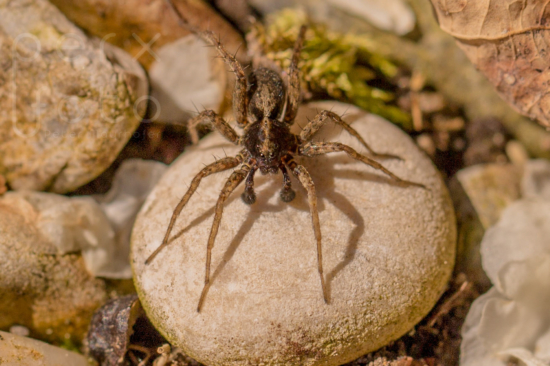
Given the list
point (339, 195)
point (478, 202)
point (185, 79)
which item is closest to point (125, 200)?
point (185, 79)

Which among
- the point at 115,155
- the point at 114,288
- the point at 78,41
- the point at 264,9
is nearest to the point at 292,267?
the point at 114,288

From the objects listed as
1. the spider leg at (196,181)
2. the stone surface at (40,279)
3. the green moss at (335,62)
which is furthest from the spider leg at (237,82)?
the stone surface at (40,279)

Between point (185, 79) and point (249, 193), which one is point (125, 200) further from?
point (249, 193)

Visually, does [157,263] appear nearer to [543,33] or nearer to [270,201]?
[270,201]

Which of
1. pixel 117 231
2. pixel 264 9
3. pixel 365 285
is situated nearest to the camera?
pixel 365 285

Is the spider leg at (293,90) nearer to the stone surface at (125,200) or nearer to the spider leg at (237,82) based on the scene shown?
the spider leg at (237,82)
